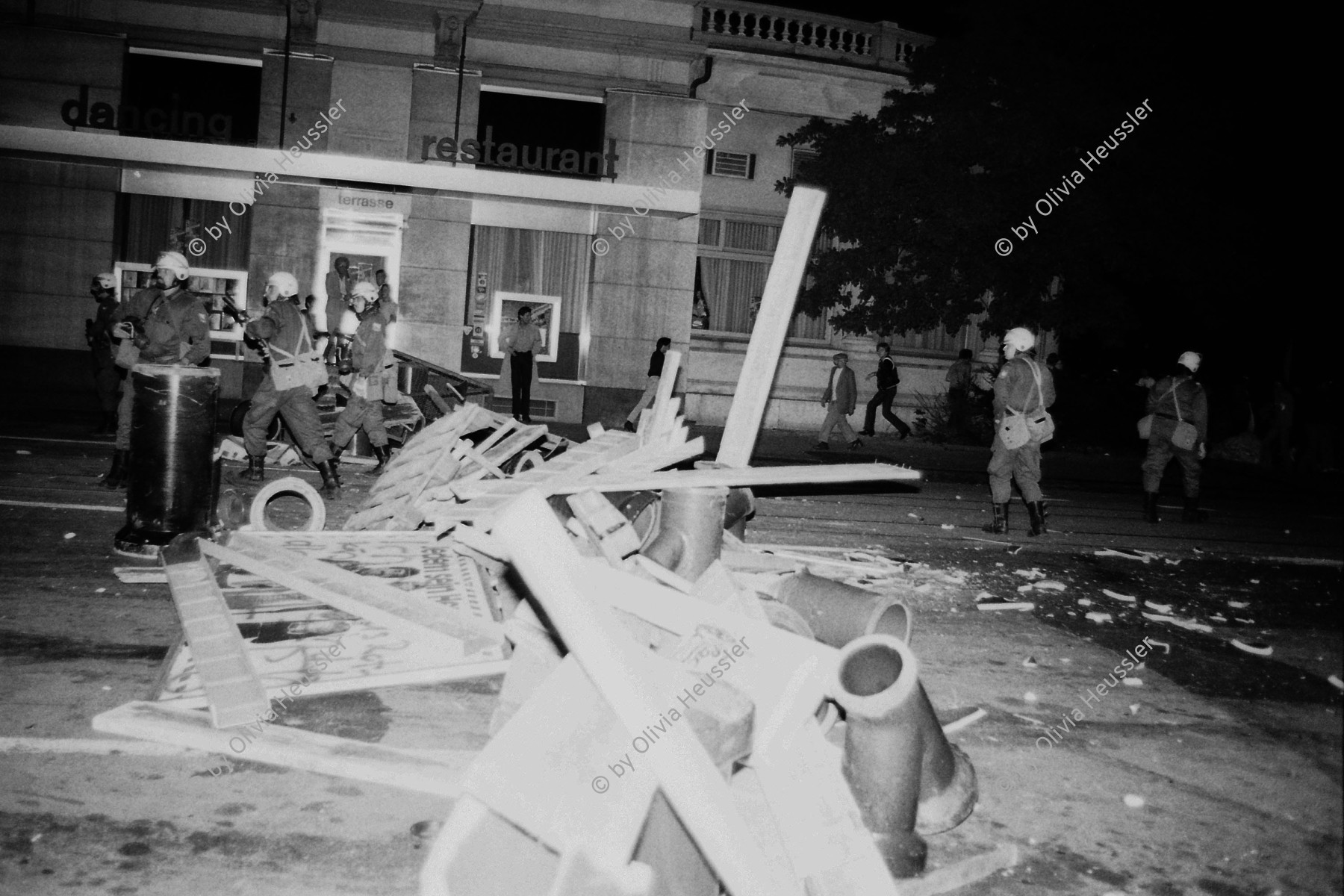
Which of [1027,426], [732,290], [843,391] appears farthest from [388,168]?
[1027,426]

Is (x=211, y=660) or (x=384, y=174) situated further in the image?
(x=384, y=174)

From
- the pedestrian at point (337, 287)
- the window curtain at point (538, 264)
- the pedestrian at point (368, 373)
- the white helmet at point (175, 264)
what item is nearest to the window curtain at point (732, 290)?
the window curtain at point (538, 264)

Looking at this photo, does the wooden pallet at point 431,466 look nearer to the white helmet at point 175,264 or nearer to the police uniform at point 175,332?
the police uniform at point 175,332

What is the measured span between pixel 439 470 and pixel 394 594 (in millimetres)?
2367

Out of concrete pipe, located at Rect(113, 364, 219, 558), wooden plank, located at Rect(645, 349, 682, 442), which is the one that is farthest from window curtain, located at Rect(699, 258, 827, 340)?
concrete pipe, located at Rect(113, 364, 219, 558)

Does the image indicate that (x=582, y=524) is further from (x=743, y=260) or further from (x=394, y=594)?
(x=743, y=260)

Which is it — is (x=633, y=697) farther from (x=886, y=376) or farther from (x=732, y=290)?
(x=732, y=290)

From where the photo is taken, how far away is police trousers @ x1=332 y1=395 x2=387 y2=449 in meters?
10.5

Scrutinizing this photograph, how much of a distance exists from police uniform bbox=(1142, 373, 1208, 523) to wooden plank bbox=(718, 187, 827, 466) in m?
6.35

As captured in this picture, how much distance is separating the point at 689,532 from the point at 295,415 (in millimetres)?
5478

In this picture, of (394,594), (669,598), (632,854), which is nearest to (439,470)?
(394,594)

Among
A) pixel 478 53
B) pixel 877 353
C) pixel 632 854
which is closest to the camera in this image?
pixel 632 854

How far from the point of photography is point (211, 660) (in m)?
4.53

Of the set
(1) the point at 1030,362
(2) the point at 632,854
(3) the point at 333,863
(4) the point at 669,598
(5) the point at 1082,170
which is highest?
(5) the point at 1082,170
